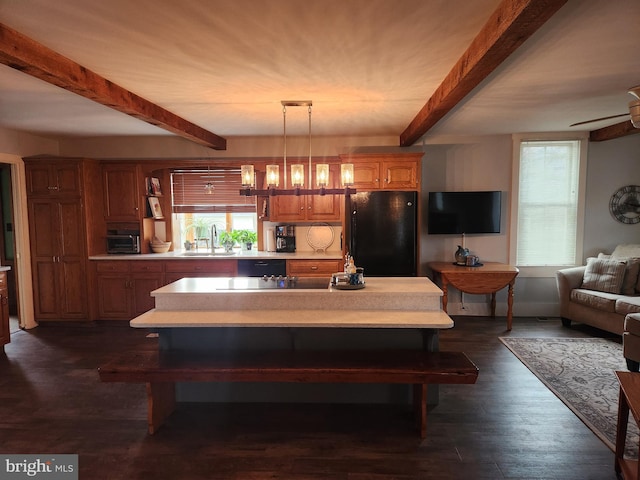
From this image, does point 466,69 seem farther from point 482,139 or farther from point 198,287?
point 482,139

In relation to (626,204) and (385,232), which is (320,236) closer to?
(385,232)

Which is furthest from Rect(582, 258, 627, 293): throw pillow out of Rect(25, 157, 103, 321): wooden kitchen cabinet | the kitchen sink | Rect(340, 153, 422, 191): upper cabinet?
Rect(25, 157, 103, 321): wooden kitchen cabinet

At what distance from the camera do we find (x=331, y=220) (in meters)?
5.09

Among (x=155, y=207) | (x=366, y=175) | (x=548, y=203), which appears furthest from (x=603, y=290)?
(x=155, y=207)

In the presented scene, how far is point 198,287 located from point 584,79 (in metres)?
3.43

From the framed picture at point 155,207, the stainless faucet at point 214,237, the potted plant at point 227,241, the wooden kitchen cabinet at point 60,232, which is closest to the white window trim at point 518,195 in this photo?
the potted plant at point 227,241

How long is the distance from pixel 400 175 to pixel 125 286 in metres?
3.82

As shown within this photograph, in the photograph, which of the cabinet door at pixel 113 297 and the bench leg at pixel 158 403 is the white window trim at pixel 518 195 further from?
the cabinet door at pixel 113 297

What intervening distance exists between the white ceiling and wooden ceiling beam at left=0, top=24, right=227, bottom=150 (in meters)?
0.07

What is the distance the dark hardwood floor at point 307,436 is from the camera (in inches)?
85.0

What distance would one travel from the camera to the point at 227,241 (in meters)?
5.43

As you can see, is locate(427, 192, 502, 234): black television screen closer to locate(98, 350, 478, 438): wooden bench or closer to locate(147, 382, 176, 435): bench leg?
locate(98, 350, 478, 438): wooden bench

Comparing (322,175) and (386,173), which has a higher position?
(386,173)

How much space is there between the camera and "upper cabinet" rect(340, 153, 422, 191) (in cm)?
470
